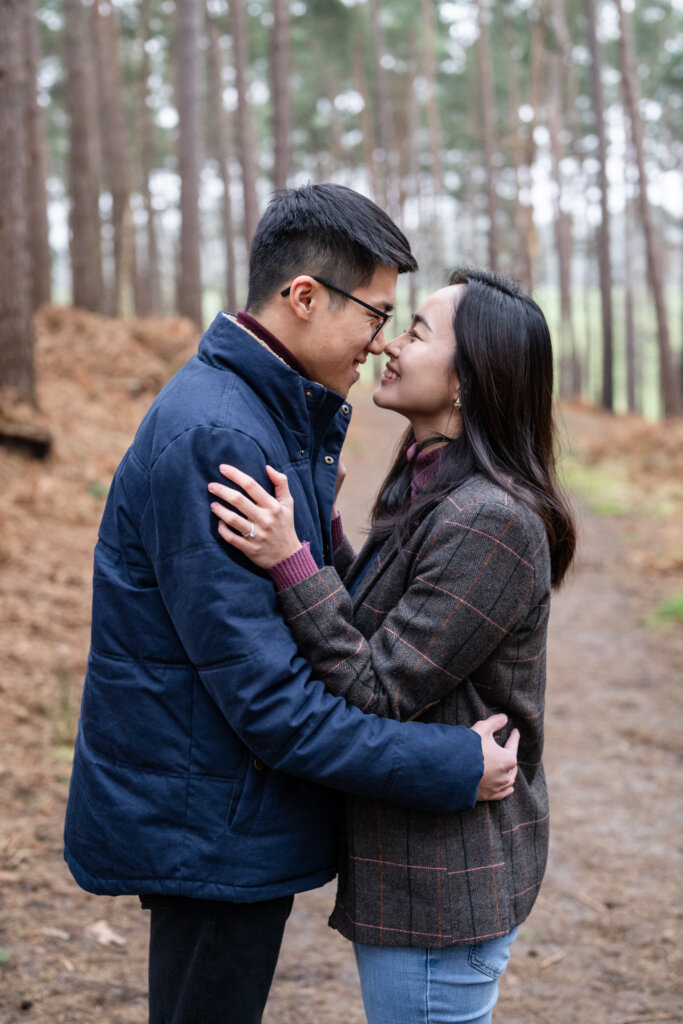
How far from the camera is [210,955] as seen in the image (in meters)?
1.90

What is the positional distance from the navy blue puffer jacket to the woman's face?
35 cm

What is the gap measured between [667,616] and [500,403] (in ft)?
21.4

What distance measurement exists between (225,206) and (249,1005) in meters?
27.3

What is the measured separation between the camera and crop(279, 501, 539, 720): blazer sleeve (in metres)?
1.84

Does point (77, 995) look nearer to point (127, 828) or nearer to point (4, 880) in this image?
point (4, 880)

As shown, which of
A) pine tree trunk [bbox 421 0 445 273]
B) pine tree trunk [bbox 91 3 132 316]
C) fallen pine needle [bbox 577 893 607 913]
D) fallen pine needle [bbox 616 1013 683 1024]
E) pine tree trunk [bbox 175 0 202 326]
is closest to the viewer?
fallen pine needle [bbox 616 1013 683 1024]

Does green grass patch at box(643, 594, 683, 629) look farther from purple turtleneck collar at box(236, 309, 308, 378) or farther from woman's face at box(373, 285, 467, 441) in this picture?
purple turtleneck collar at box(236, 309, 308, 378)

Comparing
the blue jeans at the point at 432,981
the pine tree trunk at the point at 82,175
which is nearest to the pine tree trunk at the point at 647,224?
the pine tree trunk at the point at 82,175

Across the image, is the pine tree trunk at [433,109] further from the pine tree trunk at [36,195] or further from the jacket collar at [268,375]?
the jacket collar at [268,375]

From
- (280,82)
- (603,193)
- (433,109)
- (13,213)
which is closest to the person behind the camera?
(13,213)

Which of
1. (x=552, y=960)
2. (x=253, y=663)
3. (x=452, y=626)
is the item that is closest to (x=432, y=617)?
(x=452, y=626)

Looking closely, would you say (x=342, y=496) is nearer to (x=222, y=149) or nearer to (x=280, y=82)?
(x=280, y=82)

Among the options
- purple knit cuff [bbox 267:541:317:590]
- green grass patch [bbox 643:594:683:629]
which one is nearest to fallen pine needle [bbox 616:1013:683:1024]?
purple knit cuff [bbox 267:541:317:590]

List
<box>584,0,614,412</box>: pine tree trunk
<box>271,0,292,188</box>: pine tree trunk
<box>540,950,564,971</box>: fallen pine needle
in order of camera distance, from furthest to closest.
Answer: <box>584,0,614,412</box>: pine tree trunk < <box>271,0,292,188</box>: pine tree trunk < <box>540,950,564,971</box>: fallen pine needle
